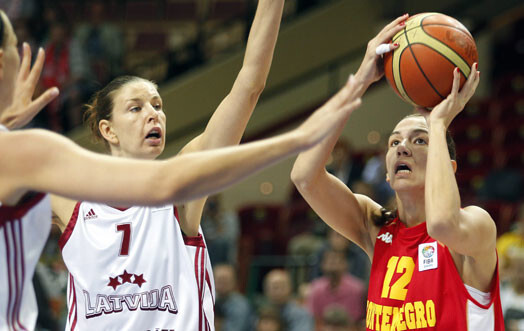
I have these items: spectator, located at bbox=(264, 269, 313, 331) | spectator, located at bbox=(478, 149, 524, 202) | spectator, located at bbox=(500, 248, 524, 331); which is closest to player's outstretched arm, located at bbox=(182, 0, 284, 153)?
spectator, located at bbox=(500, 248, 524, 331)

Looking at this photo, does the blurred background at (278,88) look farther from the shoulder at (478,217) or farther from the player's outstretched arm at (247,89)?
the player's outstretched arm at (247,89)

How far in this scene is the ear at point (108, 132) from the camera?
3.61 m

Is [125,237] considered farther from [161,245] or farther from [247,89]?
[247,89]

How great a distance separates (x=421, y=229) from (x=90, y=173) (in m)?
1.66

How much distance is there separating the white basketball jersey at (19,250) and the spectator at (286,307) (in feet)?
16.3

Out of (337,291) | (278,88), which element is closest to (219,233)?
(337,291)

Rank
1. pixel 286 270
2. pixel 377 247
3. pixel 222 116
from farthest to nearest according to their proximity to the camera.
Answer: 1. pixel 286 270
2. pixel 377 247
3. pixel 222 116

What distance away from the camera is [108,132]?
11.9 feet

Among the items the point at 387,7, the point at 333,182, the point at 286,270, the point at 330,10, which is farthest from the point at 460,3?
the point at 333,182

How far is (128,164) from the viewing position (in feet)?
7.78

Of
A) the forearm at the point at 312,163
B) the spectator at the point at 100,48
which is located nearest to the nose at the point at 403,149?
the forearm at the point at 312,163

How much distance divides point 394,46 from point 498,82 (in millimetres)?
9633

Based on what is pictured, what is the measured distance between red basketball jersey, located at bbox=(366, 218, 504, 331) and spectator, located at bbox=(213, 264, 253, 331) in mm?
4249

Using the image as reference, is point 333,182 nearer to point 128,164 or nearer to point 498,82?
point 128,164
